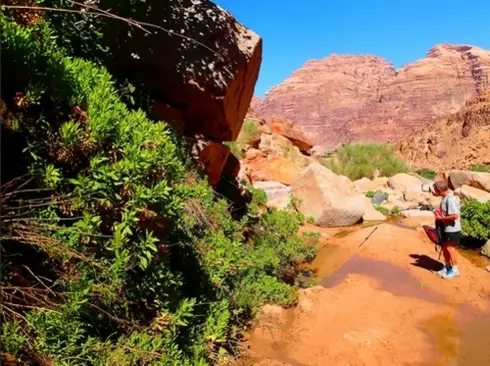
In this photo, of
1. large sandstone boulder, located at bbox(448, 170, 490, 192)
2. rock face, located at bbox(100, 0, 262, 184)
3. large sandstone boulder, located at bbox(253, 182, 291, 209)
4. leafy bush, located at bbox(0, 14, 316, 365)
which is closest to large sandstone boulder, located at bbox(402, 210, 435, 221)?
large sandstone boulder, located at bbox(253, 182, 291, 209)

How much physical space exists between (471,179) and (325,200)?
6.73 meters

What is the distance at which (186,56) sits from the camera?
17.2 feet

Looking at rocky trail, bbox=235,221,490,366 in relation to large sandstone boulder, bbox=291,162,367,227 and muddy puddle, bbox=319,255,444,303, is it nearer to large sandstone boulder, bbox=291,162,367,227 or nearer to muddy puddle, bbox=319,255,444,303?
muddy puddle, bbox=319,255,444,303

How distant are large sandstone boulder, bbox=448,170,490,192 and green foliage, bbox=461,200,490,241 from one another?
5094 millimetres

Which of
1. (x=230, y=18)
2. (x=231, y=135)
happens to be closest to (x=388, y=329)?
(x=231, y=135)

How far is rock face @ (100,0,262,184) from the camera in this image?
506 cm

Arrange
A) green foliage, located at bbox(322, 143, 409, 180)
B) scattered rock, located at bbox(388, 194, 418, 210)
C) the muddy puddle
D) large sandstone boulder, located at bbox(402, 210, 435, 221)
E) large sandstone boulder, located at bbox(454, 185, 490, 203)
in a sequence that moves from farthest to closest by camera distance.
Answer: green foliage, located at bbox(322, 143, 409, 180), scattered rock, located at bbox(388, 194, 418, 210), large sandstone boulder, located at bbox(454, 185, 490, 203), large sandstone boulder, located at bbox(402, 210, 435, 221), the muddy puddle

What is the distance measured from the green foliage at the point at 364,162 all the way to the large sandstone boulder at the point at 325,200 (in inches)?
395

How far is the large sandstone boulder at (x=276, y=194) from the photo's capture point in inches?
449

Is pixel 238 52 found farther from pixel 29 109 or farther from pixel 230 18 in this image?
pixel 29 109

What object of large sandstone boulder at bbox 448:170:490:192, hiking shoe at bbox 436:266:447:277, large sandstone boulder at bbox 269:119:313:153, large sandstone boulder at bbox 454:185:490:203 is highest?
large sandstone boulder at bbox 269:119:313:153

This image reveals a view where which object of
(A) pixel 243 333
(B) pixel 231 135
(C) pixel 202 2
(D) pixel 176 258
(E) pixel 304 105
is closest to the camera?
(D) pixel 176 258

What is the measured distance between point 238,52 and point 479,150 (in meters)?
24.8

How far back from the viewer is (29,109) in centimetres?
276
